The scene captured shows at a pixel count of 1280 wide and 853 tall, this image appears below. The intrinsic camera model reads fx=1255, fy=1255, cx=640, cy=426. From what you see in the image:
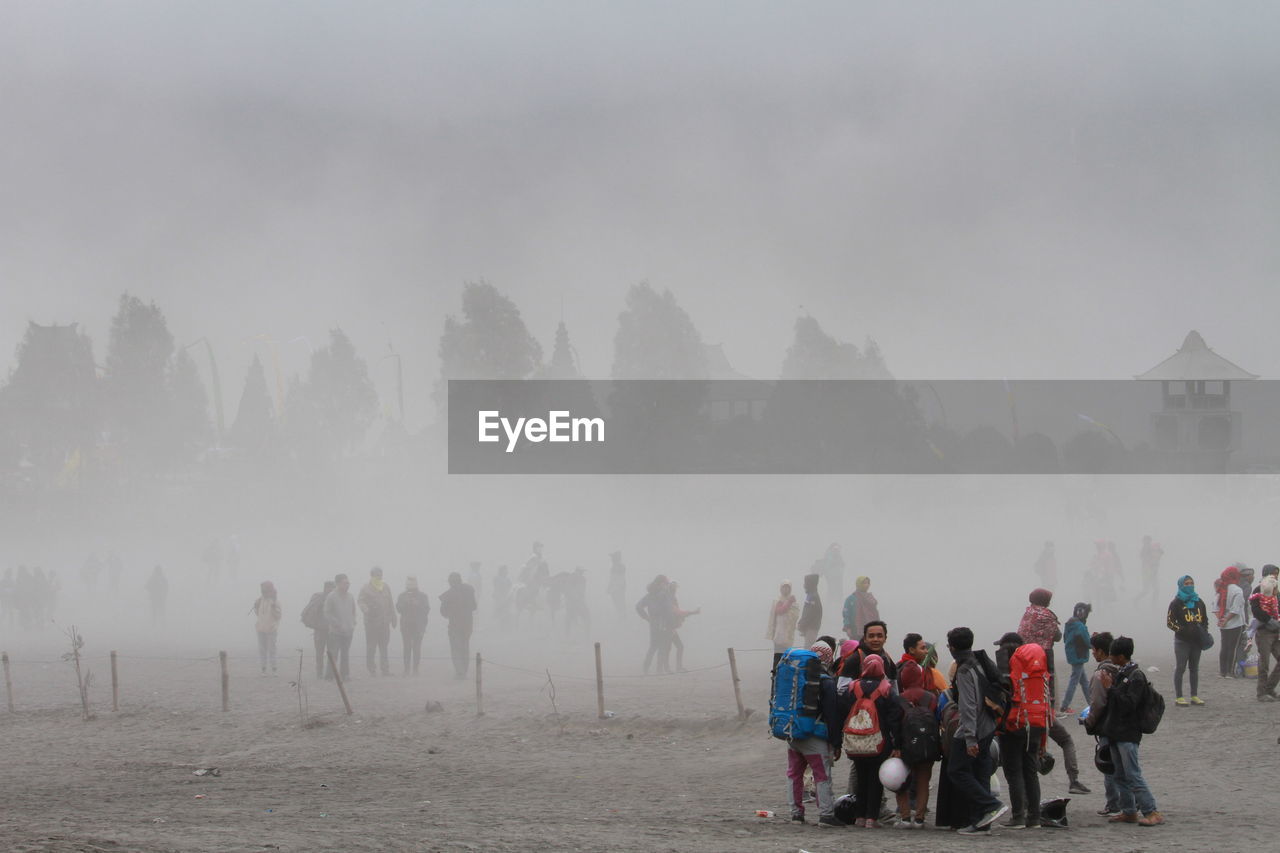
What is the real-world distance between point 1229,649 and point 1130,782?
29.6 ft

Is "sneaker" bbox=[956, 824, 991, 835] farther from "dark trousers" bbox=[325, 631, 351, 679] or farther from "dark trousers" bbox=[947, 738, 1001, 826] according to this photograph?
"dark trousers" bbox=[325, 631, 351, 679]

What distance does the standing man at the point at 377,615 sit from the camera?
75.0 ft

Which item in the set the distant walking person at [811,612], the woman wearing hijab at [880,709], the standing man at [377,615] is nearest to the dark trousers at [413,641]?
the standing man at [377,615]

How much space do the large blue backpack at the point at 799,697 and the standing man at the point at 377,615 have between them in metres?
13.7

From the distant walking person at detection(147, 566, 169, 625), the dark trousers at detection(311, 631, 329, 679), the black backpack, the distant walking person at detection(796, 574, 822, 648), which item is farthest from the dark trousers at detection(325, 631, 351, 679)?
the distant walking person at detection(147, 566, 169, 625)

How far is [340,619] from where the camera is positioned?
2194cm

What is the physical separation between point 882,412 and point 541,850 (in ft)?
218

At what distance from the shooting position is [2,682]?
25406mm

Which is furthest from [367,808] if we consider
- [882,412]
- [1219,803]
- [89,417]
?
[89,417]

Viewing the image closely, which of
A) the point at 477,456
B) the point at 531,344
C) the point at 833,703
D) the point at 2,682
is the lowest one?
the point at 2,682

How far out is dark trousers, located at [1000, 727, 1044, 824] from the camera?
32.4 ft

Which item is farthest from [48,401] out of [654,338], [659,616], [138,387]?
[659,616]

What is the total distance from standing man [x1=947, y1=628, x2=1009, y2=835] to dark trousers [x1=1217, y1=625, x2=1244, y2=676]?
9.43 m

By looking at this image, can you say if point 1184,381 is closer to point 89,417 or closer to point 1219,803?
point 1219,803
